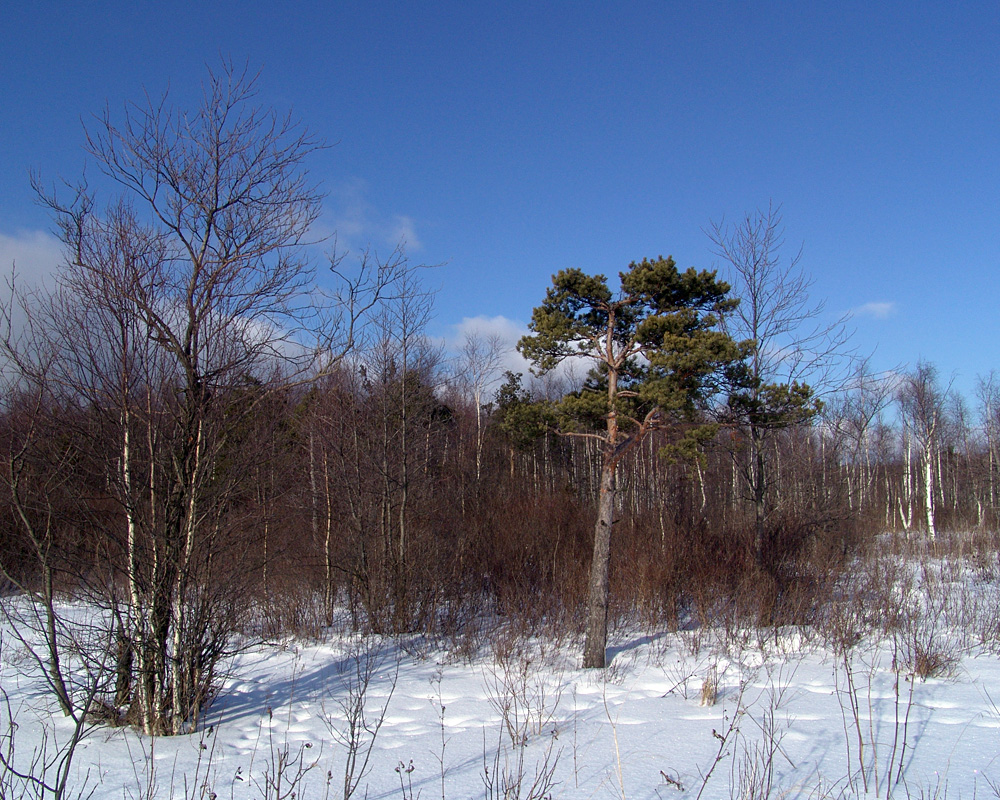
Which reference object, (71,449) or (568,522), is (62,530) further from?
(568,522)

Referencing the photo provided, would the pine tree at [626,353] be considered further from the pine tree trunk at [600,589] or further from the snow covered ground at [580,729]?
the snow covered ground at [580,729]

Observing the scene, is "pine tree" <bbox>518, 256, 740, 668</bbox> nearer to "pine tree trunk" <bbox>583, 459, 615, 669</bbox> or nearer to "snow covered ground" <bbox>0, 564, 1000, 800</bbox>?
"pine tree trunk" <bbox>583, 459, 615, 669</bbox>

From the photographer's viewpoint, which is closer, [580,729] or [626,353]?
[580,729]

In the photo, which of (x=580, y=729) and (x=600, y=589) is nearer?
(x=580, y=729)

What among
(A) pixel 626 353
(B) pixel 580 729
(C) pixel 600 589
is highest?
(A) pixel 626 353

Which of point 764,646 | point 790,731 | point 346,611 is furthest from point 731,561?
point 346,611

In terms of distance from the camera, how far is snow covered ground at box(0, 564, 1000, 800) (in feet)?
13.5

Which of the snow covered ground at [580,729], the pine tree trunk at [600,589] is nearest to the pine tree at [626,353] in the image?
the pine tree trunk at [600,589]

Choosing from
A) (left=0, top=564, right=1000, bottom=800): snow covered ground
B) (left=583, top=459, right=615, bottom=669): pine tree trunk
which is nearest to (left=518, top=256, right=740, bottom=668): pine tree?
(left=583, top=459, right=615, bottom=669): pine tree trunk

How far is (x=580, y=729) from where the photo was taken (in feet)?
18.7

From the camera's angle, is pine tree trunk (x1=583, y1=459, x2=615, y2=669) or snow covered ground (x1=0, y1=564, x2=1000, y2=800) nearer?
snow covered ground (x1=0, y1=564, x2=1000, y2=800)

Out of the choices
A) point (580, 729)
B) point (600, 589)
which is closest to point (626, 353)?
point (600, 589)

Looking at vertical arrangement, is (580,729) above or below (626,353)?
below

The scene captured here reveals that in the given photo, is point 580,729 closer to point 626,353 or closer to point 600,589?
point 600,589
